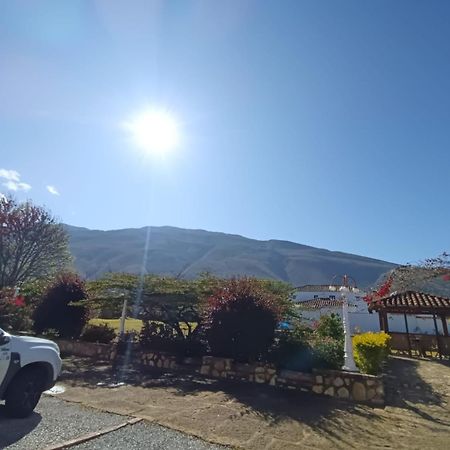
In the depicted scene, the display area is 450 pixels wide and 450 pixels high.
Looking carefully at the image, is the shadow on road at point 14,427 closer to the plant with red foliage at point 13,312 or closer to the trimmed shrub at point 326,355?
the trimmed shrub at point 326,355

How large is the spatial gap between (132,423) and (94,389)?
3.23 meters


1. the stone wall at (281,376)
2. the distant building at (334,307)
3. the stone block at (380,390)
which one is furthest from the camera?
the distant building at (334,307)

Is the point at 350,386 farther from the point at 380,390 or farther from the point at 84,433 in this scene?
the point at 84,433

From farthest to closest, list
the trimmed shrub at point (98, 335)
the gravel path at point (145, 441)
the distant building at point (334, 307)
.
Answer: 1. the distant building at point (334, 307)
2. the trimmed shrub at point (98, 335)
3. the gravel path at point (145, 441)

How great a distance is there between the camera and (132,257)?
160m

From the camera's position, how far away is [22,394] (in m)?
5.84

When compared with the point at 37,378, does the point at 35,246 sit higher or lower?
higher

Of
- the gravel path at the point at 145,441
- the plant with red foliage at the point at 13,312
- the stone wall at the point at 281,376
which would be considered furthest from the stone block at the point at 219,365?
the plant with red foliage at the point at 13,312

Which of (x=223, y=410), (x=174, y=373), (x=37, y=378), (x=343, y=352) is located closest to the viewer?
(x=37, y=378)

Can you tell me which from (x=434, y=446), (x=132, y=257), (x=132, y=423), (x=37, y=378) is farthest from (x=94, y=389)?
(x=132, y=257)

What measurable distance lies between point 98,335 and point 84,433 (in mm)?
10299

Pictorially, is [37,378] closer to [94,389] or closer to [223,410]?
[94,389]

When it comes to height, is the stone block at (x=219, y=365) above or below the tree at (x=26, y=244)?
below

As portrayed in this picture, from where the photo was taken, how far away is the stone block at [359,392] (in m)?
7.90
